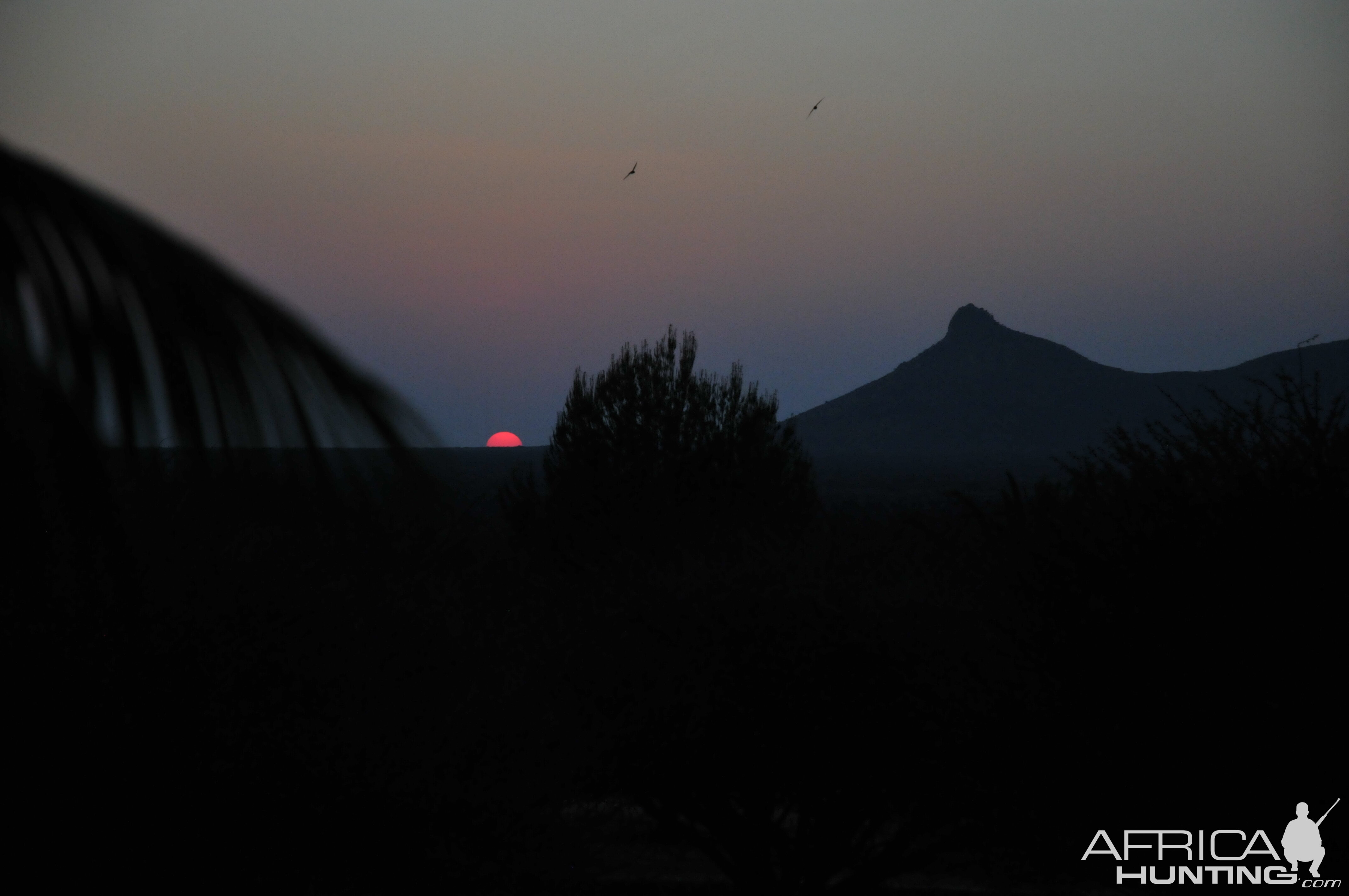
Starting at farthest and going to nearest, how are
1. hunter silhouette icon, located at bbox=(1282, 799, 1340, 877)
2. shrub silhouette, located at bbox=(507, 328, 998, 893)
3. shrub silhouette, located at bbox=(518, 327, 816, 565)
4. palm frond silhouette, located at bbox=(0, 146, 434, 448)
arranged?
1. shrub silhouette, located at bbox=(518, 327, 816, 565)
2. shrub silhouette, located at bbox=(507, 328, 998, 893)
3. hunter silhouette icon, located at bbox=(1282, 799, 1340, 877)
4. palm frond silhouette, located at bbox=(0, 146, 434, 448)

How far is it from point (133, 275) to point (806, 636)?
19.0m

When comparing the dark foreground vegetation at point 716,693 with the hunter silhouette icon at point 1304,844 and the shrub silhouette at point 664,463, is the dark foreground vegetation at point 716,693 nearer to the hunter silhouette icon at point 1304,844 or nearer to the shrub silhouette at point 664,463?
the hunter silhouette icon at point 1304,844

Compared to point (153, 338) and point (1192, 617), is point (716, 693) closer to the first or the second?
point (1192, 617)

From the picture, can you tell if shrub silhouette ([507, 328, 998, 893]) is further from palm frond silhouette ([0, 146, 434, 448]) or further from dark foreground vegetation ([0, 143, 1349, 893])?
palm frond silhouette ([0, 146, 434, 448])

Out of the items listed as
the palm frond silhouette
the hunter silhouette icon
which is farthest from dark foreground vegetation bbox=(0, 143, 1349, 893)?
the palm frond silhouette

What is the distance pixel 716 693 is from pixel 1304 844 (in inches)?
397

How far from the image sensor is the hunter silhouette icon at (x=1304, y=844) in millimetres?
11438

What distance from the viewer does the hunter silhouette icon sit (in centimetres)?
1144

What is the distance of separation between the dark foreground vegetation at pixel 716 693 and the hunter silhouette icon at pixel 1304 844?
741 millimetres

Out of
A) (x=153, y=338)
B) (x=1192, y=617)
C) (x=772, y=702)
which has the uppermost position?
(x=153, y=338)

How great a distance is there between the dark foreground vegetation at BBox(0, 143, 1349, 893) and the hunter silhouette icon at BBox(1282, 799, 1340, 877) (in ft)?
2.43

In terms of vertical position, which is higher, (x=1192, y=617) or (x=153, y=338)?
(x=153, y=338)

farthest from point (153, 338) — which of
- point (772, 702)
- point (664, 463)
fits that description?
point (664, 463)

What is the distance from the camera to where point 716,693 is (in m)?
19.7
